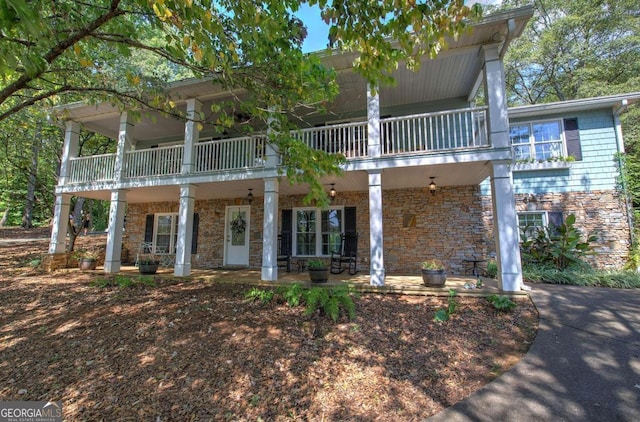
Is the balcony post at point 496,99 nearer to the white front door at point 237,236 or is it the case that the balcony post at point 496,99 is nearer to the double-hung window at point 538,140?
the double-hung window at point 538,140

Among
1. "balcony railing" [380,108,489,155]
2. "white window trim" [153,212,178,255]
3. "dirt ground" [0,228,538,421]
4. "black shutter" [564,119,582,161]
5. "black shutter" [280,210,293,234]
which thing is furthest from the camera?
"white window trim" [153,212,178,255]

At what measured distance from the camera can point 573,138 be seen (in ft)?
27.2

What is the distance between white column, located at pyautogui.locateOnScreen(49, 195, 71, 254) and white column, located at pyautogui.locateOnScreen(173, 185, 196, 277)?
14.8 feet

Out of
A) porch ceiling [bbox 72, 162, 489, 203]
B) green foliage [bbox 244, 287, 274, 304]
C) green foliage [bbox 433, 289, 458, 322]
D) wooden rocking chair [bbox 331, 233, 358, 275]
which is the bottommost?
green foliage [bbox 433, 289, 458, 322]

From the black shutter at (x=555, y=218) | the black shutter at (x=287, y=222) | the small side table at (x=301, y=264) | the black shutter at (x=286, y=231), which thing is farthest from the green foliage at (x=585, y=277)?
the black shutter at (x=287, y=222)

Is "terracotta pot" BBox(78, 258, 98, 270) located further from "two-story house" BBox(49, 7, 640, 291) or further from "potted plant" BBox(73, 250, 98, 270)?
"two-story house" BBox(49, 7, 640, 291)

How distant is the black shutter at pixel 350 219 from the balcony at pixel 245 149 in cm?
168

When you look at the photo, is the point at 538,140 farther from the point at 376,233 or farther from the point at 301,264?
the point at 301,264

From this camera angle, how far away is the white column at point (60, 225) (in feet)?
29.4

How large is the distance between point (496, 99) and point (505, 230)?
256 cm

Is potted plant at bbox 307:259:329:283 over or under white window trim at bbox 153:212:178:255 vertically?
under

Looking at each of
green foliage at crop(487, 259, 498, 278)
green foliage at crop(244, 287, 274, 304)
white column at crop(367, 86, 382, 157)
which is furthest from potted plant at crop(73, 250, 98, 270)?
green foliage at crop(487, 259, 498, 278)

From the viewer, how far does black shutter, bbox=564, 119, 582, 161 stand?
8219 millimetres

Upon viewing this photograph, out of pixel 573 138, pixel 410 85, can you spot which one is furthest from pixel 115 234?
pixel 573 138
